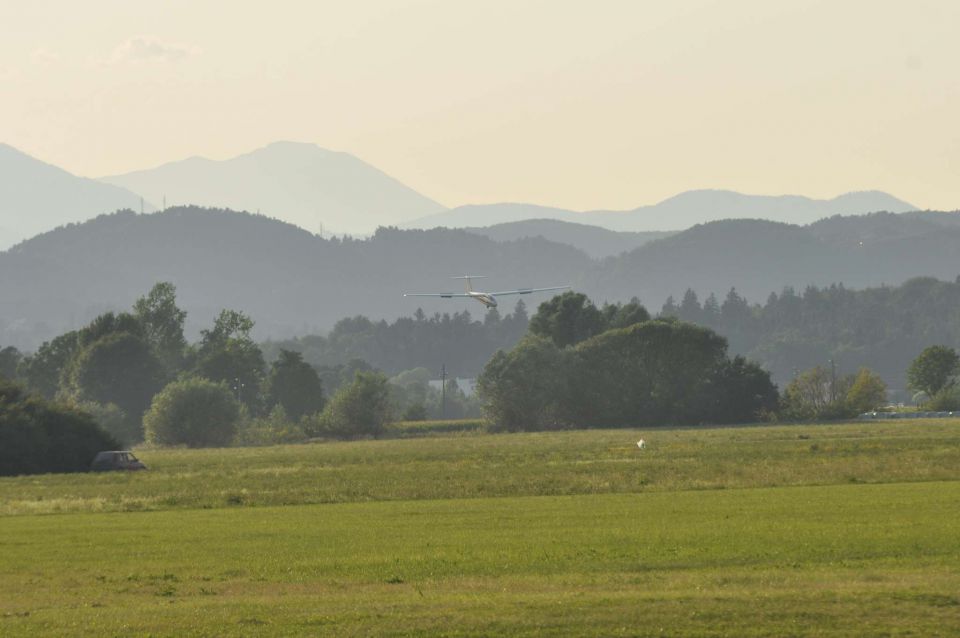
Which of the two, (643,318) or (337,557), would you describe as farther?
(643,318)

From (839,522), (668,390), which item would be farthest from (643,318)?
(839,522)

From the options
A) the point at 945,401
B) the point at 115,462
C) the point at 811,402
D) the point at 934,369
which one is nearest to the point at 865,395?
the point at 811,402

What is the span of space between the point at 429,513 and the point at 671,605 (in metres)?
23.2

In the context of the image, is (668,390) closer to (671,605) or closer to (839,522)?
(839,522)

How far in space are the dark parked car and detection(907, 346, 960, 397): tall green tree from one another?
114215mm

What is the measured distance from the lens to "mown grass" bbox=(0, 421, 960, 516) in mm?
62031

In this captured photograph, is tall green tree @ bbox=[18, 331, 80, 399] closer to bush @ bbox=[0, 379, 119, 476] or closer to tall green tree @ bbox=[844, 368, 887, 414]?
tall green tree @ bbox=[844, 368, 887, 414]

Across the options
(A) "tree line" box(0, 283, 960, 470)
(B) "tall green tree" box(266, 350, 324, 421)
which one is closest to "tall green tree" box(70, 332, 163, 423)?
(A) "tree line" box(0, 283, 960, 470)

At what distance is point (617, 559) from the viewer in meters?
36.8

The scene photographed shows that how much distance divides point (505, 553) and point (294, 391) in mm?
158812

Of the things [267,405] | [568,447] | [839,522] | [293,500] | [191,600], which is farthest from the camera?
[267,405]

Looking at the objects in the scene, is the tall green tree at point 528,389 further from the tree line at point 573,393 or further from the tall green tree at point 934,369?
the tall green tree at point 934,369

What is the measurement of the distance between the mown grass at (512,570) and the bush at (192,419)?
10122cm

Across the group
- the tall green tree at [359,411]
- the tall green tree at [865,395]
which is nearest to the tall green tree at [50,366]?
the tall green tree at [359,411]
